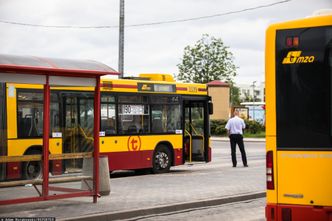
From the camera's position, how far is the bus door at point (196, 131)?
66.0 feet

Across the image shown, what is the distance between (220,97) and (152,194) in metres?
43.9

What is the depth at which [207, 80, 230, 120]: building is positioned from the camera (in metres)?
56.2

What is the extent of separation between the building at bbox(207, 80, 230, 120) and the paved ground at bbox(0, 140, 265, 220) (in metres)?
37.6

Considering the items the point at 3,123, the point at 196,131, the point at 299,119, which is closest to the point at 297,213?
the point at 299,119

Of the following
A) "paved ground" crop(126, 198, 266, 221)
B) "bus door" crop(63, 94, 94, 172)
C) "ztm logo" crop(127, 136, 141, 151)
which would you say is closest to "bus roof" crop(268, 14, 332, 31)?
"paved ground" crop(126, 198, 266, 221)

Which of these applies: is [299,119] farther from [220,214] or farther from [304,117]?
[220,214]

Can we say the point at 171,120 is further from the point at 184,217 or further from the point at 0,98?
the point at 184,217

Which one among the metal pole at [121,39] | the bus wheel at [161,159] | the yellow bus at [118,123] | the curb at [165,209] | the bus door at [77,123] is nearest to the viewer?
the curb at [165,209]

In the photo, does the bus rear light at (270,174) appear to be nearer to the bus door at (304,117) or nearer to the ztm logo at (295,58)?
the bus door at (304,117)

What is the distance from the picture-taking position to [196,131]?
20.4 metres

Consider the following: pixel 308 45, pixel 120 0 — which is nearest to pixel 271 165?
pixel 308 45

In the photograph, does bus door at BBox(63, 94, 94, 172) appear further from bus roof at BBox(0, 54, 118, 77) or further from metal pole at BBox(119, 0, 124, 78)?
metal pole at BBox(119, 0, 124, 78)

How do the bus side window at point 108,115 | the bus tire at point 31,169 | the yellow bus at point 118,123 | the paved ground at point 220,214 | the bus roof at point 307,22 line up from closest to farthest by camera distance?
the bus roof at point 307,22 < the paved ground at point 220,214 < the bus tire at point 31,169 < the yellow bus at point 118,123 < the bus side window at point 108,115

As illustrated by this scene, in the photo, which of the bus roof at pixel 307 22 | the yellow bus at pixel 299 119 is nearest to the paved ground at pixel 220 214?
the yellow bus at pixel 299 119
